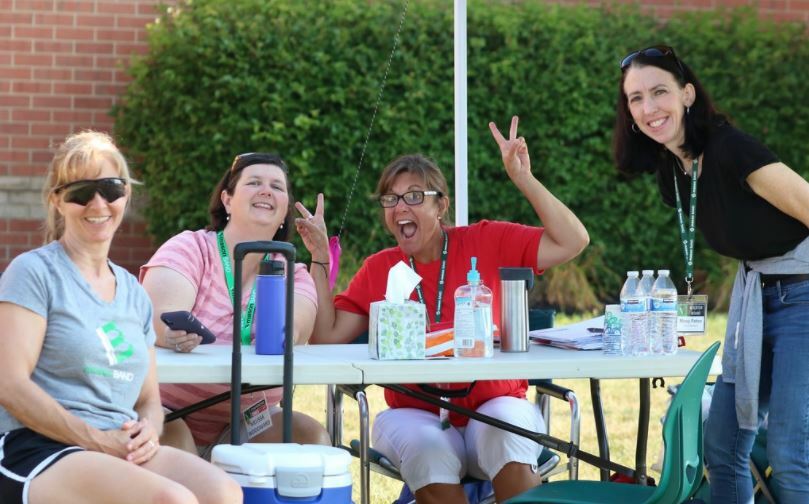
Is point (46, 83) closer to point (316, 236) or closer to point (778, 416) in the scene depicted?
point (316, 236)

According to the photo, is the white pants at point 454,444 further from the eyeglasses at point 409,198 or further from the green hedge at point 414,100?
the green hedge at point 414,100

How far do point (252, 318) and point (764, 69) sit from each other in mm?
A: 6936

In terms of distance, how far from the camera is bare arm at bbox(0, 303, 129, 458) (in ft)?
9.30

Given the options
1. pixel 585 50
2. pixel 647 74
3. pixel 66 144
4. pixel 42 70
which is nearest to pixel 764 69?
pixel 585 50

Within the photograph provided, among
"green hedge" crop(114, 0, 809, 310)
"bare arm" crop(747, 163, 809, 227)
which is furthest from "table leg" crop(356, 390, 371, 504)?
"green hedge" crop(114, 0, 809, 310)

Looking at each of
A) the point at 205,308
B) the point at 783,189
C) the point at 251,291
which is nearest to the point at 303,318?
the point at 251,291

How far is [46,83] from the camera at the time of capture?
9.19m

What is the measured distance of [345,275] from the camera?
9078mm

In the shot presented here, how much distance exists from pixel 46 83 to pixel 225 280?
18.8ft

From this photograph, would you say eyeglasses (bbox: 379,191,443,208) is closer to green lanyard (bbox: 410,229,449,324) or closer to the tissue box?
green lanyard (bbox: 410,229,449,324)

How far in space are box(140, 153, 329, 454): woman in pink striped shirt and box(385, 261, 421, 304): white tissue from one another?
520mm

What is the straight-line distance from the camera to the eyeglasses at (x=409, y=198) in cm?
417

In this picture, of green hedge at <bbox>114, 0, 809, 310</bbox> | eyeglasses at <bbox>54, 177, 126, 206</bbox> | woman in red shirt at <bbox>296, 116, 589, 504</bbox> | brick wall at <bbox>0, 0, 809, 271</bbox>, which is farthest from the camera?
brick wall at <bbox>0, 0, 809, 271</bbox>

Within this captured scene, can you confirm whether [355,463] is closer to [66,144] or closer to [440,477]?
[440,477]
